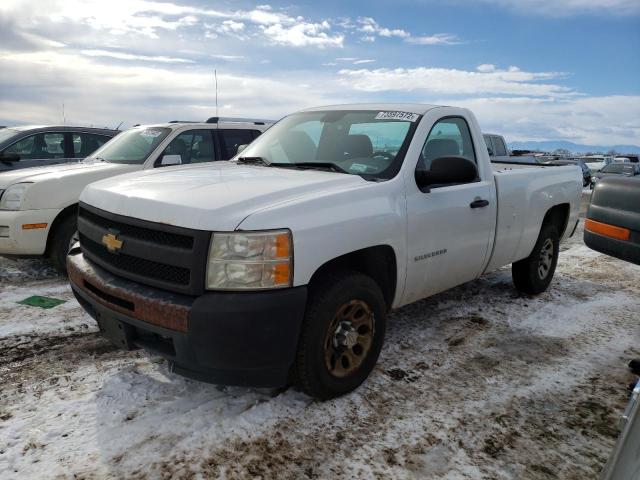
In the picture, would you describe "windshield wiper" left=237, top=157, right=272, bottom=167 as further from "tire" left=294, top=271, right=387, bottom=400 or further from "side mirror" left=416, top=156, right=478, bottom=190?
"tire" left=294, top=271, right=387, bottom=400

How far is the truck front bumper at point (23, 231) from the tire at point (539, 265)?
4936mm

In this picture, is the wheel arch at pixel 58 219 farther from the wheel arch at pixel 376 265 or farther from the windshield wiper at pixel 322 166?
the wheel arch at pixel 376 265

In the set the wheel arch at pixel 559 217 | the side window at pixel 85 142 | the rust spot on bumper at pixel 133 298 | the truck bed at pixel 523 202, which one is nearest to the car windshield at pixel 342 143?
the truck bed at pixel 523 202

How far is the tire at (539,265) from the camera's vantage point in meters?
5.28

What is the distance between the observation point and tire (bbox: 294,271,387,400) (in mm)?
2783

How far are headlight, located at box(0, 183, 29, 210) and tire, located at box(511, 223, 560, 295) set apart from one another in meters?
5.19

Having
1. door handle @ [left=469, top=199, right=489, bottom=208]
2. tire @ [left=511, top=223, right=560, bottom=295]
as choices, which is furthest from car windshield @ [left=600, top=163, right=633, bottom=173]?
door handle @ [left=469, top=199, right=489, bottom=208]

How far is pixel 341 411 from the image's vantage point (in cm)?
298

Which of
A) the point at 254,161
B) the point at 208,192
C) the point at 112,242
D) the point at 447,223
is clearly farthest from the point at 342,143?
the point at 112,242

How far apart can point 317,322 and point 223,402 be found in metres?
0.82

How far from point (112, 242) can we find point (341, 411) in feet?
5.41

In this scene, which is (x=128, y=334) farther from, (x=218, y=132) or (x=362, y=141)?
(x=218, y=132)

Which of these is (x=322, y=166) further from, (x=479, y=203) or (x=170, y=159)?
(x=170, y=159)

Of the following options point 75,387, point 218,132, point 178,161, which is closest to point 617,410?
point 75,387
